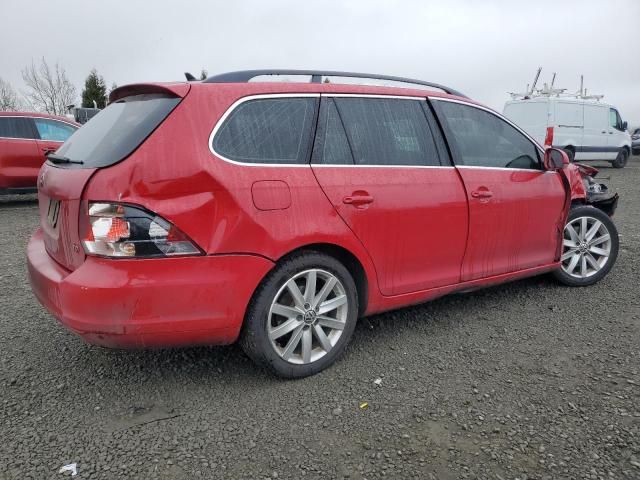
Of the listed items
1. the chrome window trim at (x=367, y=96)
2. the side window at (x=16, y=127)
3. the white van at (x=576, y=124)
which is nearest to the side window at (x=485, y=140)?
the chrome window trim at (x=367, y=96)

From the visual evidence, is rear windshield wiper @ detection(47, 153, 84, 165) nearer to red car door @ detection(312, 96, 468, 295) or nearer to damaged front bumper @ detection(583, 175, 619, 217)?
red car door @ detection(312, 96, 468, 295)

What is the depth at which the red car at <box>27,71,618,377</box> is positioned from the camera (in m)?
2.34

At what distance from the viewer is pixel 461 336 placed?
3.42 metres

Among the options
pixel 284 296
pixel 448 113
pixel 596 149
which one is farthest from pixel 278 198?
pixel 596 149

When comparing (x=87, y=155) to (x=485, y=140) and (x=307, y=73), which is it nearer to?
(x=307, y=73)

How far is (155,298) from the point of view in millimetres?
2344

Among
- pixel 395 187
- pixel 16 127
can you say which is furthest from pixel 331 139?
pixel 16 127

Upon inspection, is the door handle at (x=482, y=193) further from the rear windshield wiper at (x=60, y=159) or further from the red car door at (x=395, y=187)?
the rear windshield wiper at (x=60, y=159)

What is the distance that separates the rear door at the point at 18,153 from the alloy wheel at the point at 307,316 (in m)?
7.77

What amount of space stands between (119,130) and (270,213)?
2.89 ft

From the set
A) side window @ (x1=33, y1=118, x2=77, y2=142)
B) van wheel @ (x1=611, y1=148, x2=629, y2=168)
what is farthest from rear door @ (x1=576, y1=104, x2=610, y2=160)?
side window @ (x1=33, y1=118, x2=77, y2=142)

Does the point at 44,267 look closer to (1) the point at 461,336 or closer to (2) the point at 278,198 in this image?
(2) the point at 278,198

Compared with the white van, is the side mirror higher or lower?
higher

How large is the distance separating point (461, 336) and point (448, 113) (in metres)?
1.51
